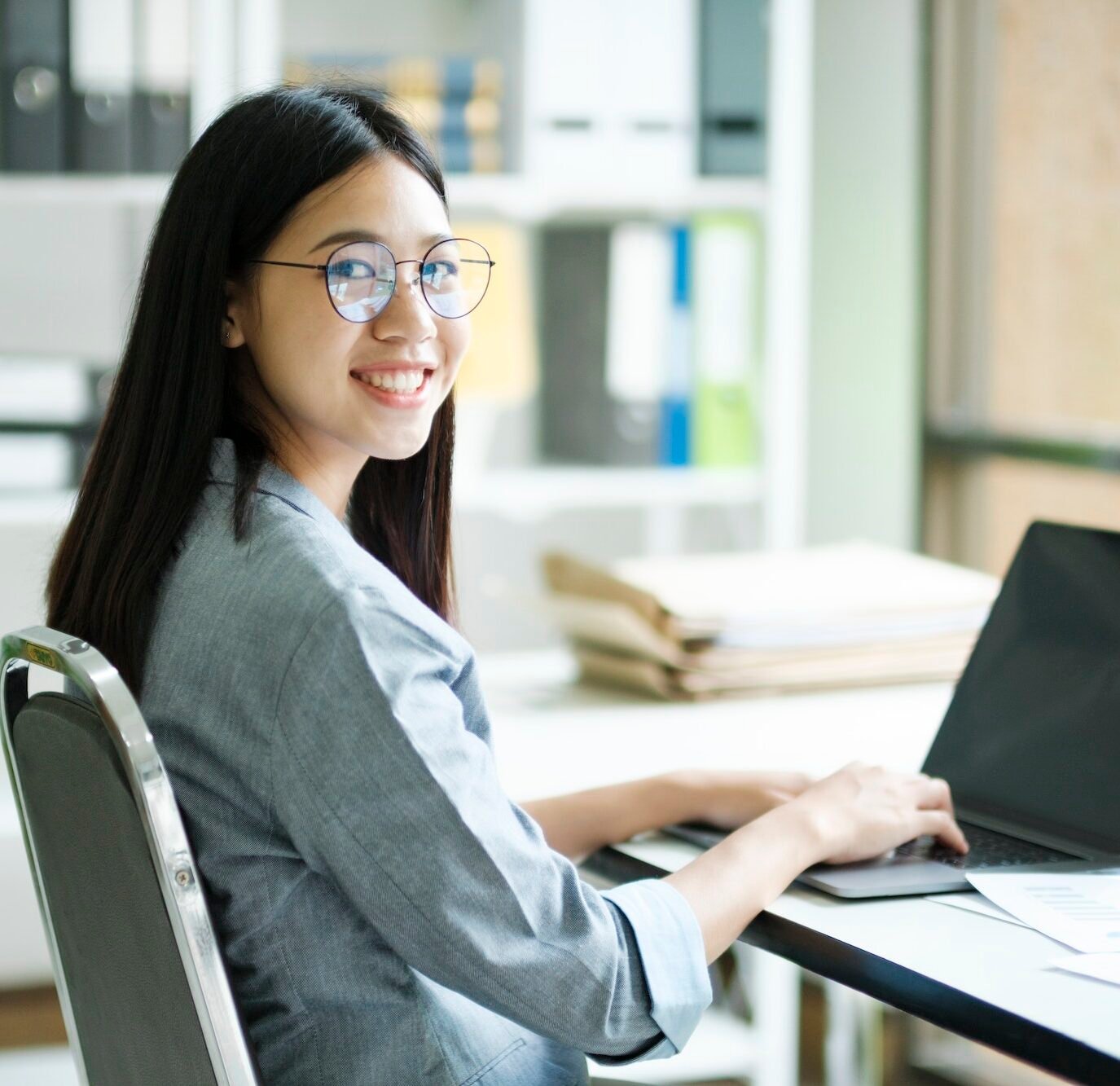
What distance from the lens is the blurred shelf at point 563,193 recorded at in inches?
93.9

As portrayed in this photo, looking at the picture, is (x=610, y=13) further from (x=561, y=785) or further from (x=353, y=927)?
(x=353, y=927)

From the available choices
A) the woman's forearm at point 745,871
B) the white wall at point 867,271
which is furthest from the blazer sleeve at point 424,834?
the white wall at point 867,271

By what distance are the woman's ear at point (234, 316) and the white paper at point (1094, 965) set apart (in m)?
0.70

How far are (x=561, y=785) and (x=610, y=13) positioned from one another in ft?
4.79

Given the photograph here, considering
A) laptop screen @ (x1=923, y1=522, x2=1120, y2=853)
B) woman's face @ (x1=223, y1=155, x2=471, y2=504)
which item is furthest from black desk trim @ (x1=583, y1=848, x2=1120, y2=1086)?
woman's face @ (x1=223, y1=155, x2=471, y2=504)

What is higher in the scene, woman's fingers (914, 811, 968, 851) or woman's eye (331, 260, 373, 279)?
woman's eye (331, 260, 373, 279)

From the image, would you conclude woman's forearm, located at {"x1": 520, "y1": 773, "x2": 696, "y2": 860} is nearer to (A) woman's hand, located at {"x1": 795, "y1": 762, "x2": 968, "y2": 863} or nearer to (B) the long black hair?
(A) woman's hand, located at {"x1": 795, "y1": 762, "x2": 968, "y2": 863}

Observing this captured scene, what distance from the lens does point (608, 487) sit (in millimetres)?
2662

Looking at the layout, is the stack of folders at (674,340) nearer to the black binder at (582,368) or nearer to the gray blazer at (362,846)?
the black binder at (582,368)

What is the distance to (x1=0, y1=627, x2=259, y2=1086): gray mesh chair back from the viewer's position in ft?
2.96

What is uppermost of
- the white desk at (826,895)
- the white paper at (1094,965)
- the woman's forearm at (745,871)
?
the woman's forearm at (745,871)

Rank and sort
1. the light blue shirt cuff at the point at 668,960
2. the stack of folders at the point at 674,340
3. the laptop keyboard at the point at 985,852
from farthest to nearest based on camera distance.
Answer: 1. the stack of folders at the point at 674,340
2. the laptop keyboard at the point at 985,852
3. the light blue shirt cuff at the point at 668,960

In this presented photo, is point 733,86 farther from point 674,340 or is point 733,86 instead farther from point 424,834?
point 424,834

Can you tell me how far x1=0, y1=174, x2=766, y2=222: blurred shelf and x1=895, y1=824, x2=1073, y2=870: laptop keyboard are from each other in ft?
4.89
